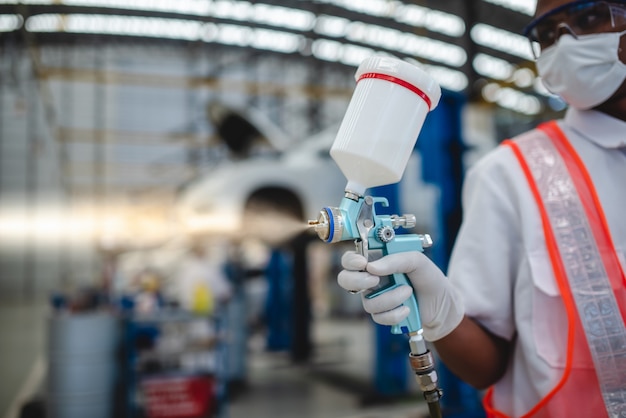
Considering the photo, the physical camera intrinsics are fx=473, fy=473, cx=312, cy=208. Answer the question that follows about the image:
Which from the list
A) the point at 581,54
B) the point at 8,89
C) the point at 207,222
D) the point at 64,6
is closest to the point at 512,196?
the point at 581,54

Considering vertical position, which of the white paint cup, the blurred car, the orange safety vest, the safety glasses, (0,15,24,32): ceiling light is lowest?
the orange safety vest

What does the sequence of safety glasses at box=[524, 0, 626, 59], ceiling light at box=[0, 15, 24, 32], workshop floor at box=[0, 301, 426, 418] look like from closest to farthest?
1. safety glasses at box=[524, 0, 626, 59]
2. workshop floor at box=[0, 301, 426, 418]
3. ceiling light at box=[0, 15, 24, 32]

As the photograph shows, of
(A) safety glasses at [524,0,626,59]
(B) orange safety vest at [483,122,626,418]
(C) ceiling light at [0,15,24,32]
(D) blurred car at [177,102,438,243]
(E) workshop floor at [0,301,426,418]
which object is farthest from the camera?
(C) ceiling light at [0,15,24,32]

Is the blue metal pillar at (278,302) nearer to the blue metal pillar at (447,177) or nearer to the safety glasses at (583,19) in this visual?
the blue metal pillar at (447,177)

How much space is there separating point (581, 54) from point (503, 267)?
0.47 metres

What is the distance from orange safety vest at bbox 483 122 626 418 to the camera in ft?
2.75

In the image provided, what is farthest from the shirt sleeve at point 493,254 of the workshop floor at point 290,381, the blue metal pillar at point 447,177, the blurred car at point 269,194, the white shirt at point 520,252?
the blurred car at point 269,194

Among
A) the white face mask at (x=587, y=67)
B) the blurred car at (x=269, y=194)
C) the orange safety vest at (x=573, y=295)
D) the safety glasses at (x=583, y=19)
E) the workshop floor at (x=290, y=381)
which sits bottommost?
the workshop floor at (x=290, y=381)

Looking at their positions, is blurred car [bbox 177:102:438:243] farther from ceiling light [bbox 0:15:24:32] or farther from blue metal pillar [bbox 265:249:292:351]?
ceiling light [bbox 0:15:24:32]

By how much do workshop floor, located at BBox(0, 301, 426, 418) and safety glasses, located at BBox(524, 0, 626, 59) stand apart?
3044 millimetres

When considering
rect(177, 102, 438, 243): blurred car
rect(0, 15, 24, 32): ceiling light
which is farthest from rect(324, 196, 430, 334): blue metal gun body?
rect(0, 15, 24, 32): ceiling light

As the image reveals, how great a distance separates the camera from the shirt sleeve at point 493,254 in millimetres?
992

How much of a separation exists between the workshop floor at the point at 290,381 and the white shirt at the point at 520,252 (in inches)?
108

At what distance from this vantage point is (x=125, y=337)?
345 cm
